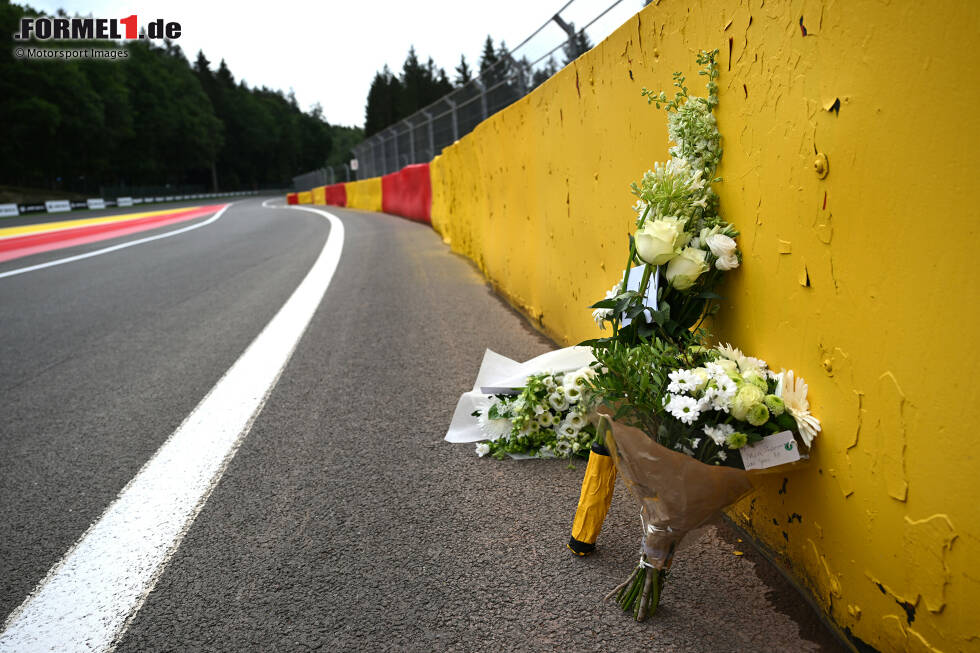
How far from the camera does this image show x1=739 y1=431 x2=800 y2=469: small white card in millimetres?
1759

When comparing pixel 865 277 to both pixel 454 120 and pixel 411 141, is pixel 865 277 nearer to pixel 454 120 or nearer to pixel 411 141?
pixel 454 120

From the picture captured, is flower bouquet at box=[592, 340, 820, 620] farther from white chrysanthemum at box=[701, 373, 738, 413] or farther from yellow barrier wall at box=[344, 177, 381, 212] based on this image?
yellow barrier wall at box=[344, 177, 381, 212]

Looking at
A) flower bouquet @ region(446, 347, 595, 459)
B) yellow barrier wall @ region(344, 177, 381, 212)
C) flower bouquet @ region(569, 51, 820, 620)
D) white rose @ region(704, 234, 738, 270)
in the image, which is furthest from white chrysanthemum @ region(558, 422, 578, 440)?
yellow barrier wall @ region(344, 177, 381, 212)

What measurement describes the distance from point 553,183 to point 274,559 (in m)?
3.18

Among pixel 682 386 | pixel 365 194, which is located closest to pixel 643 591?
pixel 682 386

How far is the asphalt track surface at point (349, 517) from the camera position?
1800 millimetres

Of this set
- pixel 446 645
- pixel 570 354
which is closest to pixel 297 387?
pixel 570 354

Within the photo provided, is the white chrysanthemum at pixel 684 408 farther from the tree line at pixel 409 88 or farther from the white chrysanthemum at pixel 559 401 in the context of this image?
the tree line at pixel 409 88

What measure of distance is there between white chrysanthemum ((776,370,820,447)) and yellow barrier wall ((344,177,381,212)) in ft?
75.7

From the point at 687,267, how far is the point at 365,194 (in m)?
26.0

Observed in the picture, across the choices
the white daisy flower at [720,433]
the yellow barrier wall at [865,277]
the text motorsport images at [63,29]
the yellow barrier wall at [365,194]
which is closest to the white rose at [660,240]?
the yellow barrier wall at [865,277]

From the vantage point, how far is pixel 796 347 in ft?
6.15

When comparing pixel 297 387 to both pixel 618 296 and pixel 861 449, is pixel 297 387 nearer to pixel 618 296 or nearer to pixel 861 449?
pixel 618 296

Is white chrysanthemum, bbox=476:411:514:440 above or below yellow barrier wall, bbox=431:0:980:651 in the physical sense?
below
